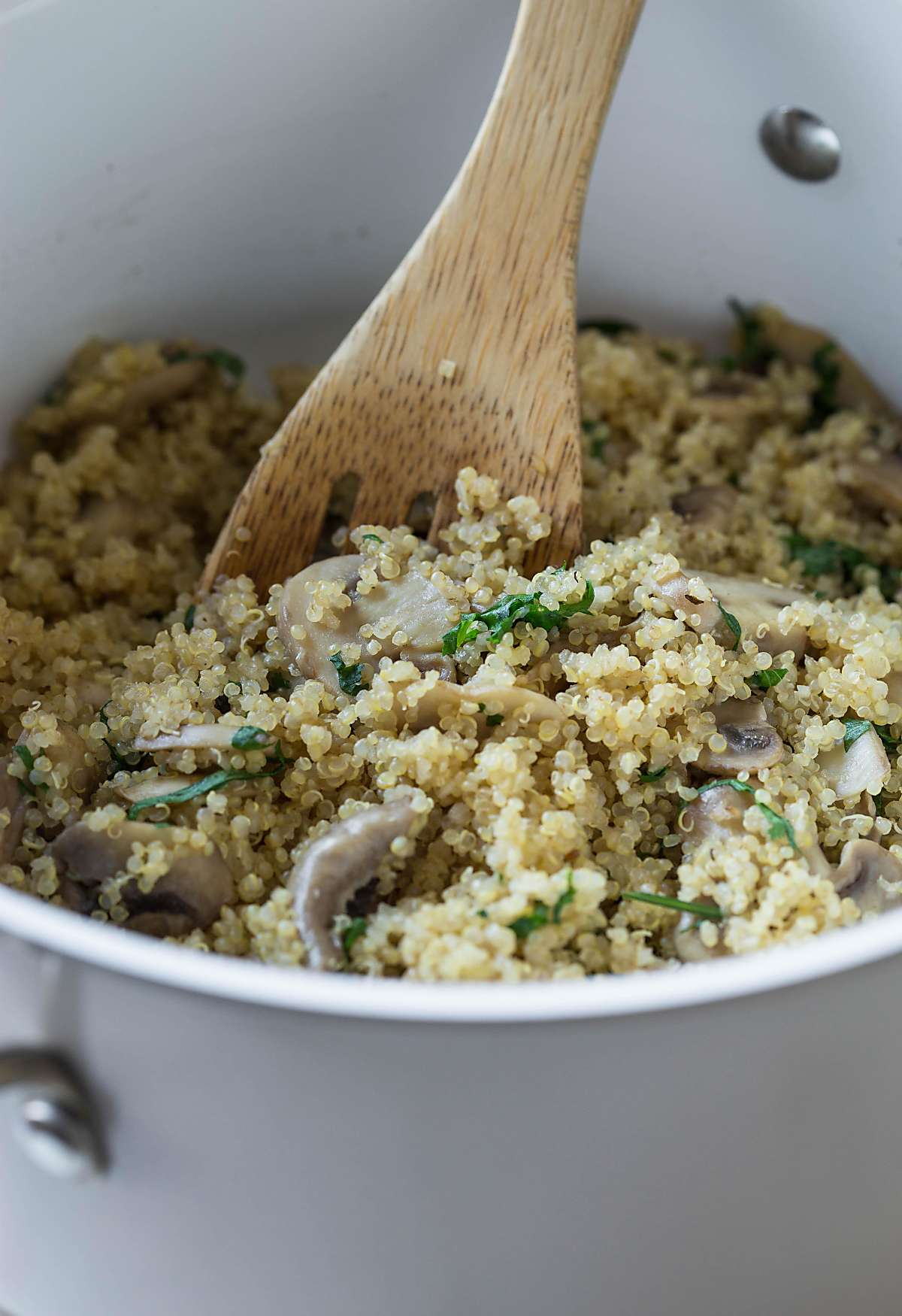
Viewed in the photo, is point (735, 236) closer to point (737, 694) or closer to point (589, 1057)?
point (737, 694)

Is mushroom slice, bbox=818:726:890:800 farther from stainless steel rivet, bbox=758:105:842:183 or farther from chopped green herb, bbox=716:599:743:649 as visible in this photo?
stainless steel rivet, bbox=758:105:842:183

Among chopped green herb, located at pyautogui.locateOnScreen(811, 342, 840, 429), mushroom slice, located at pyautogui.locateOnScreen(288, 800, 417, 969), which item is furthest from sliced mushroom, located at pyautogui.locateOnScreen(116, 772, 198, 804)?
chopped green herb, located at pyautogui.locateOnScreen(811, 342, 840, 429)

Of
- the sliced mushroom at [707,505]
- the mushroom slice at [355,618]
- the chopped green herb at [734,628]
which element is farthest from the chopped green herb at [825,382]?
the mushroom slice at [355,618]

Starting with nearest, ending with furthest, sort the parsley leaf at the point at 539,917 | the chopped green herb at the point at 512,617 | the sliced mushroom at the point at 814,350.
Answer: the parsley leaf at the point at 539,917 → the chopped green herb at the point at 512,617 → the sliced mushroom at the point at 814,350

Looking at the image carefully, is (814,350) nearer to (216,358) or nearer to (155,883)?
Result: (216,358)

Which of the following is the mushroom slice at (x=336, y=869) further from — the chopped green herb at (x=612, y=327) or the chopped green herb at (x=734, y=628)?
the chopped green herb at (x=612, y=327)

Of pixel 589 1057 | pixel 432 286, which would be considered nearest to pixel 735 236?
pixel 432 286

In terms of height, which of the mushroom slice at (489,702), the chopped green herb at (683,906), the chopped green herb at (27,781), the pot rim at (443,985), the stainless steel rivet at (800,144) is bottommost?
the chopped green herb at (683,906)

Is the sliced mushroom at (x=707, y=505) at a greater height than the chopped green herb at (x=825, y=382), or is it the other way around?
the chopped green herb at (x=825, y=382)
